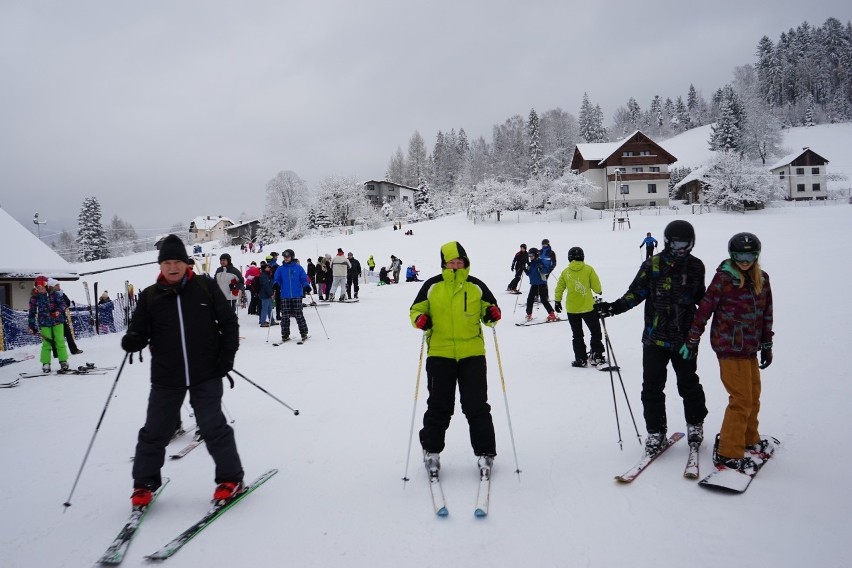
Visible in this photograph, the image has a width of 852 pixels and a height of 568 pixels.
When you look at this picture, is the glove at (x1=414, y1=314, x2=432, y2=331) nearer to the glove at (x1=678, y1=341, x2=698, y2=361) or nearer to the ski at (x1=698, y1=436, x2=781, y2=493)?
the glove at (x1=678, y1=341, x2=698, y2=361)

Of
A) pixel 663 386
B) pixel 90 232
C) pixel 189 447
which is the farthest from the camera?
pixel 90 232

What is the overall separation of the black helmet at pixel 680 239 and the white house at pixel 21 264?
66.6 ft

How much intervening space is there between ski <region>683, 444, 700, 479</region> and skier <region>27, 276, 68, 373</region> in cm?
1023

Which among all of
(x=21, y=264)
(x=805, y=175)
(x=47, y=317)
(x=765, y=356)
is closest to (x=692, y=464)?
(x=765, y=356)

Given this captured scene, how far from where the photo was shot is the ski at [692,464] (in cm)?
342

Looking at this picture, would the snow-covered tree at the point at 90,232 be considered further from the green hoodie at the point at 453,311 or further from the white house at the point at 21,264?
the green hoodie at the point at 453,311

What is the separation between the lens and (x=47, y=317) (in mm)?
8375

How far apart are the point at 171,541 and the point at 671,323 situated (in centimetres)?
401

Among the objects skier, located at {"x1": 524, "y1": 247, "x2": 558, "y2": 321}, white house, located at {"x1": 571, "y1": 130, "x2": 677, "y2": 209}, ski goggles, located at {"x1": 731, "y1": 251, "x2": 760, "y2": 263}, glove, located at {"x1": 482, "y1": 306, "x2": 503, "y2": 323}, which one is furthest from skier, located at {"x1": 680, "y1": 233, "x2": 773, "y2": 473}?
white house, located at {"x1": 571, "y1": 130, "x2": 677, "y2": 209}

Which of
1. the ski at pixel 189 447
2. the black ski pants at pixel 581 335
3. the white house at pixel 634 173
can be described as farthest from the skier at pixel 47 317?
the white house at pixel 634 173

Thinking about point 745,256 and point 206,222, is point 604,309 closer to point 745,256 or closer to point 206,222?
point 745,256

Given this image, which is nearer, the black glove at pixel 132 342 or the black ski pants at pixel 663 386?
the black glove at pixel 132 342

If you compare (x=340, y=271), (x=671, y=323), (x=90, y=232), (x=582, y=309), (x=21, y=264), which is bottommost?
(x=582, y=309)

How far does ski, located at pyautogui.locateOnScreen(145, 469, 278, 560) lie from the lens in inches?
109
